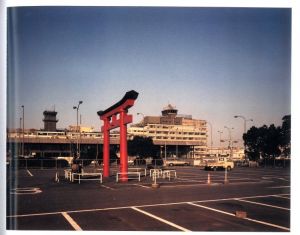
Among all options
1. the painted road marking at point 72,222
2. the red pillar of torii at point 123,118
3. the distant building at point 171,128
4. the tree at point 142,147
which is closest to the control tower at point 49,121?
the distant building at point 171,128

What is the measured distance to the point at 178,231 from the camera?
718 cm

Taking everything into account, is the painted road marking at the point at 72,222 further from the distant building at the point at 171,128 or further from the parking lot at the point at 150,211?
the distant building at the point at 171,128

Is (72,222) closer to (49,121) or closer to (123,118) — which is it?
(123,118)

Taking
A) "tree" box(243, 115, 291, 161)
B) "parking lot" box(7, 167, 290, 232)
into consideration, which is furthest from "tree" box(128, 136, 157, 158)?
"parking lot" box(7, 167, 290, 232)

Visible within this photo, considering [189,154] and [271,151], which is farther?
[189,154]

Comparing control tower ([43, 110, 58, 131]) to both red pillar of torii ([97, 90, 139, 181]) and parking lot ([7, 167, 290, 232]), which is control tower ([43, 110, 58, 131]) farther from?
parking lot ([7, 167, 290, 232])

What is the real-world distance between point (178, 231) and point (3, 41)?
590 centimetres

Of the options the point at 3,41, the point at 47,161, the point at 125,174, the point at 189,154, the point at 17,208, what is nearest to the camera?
the point at 3,41

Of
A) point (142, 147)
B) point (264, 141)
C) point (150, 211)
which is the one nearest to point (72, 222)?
point (150, 211)

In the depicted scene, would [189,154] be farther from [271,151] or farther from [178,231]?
[178,231]

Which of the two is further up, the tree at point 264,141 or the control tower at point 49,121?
the control tower at point 49,121

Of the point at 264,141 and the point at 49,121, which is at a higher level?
the point at 49,121

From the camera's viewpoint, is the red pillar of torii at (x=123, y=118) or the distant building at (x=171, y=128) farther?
the distant building at (x=171, y=128)
